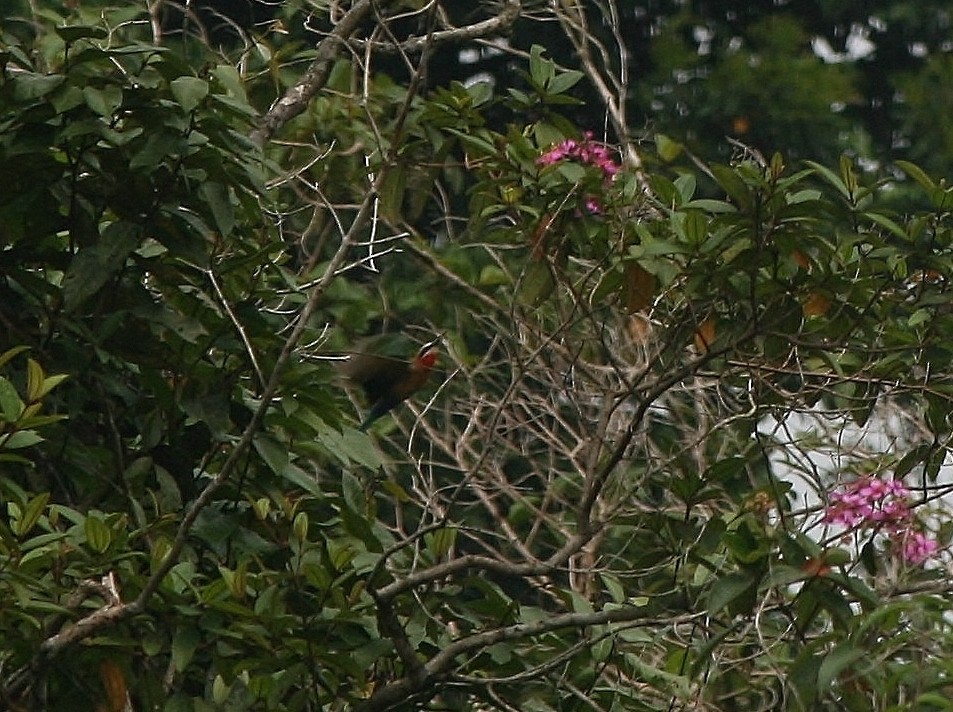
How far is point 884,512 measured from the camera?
311 cm

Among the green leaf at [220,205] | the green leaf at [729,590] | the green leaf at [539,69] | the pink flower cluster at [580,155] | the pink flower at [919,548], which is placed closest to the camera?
the green leaf at [729,590]

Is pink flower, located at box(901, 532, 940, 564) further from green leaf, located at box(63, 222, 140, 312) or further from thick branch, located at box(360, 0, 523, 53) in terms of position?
green leaf, located at box(63, 222, 140, 312)

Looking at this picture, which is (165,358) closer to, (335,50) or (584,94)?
(335,50)

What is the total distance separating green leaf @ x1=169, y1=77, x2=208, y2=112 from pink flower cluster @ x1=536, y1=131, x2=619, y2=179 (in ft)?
2.47

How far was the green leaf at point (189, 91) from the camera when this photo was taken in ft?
9.66

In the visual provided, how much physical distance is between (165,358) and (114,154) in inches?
13.4

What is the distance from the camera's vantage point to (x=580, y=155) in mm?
3553

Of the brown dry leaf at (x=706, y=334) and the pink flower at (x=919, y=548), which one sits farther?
the pink flower at (x=919, y=548)

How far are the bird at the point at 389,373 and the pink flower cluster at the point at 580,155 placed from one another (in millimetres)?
398

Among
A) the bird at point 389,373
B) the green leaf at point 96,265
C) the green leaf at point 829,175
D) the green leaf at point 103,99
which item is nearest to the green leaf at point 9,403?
the green leaf at point 96,265

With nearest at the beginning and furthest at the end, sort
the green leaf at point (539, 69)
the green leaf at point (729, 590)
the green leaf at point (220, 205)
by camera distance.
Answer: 1. the green leaf at point (729, 590)
2. the green leaf at point (220, 205)
3. the green leaf at point (539, 69)

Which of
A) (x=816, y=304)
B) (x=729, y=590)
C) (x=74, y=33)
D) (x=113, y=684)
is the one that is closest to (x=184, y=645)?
(x=113, y=684)

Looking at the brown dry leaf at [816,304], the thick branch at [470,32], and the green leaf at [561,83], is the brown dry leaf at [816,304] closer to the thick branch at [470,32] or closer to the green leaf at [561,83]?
the green leaf at [561,83]

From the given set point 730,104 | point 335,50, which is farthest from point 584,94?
point 335,50
